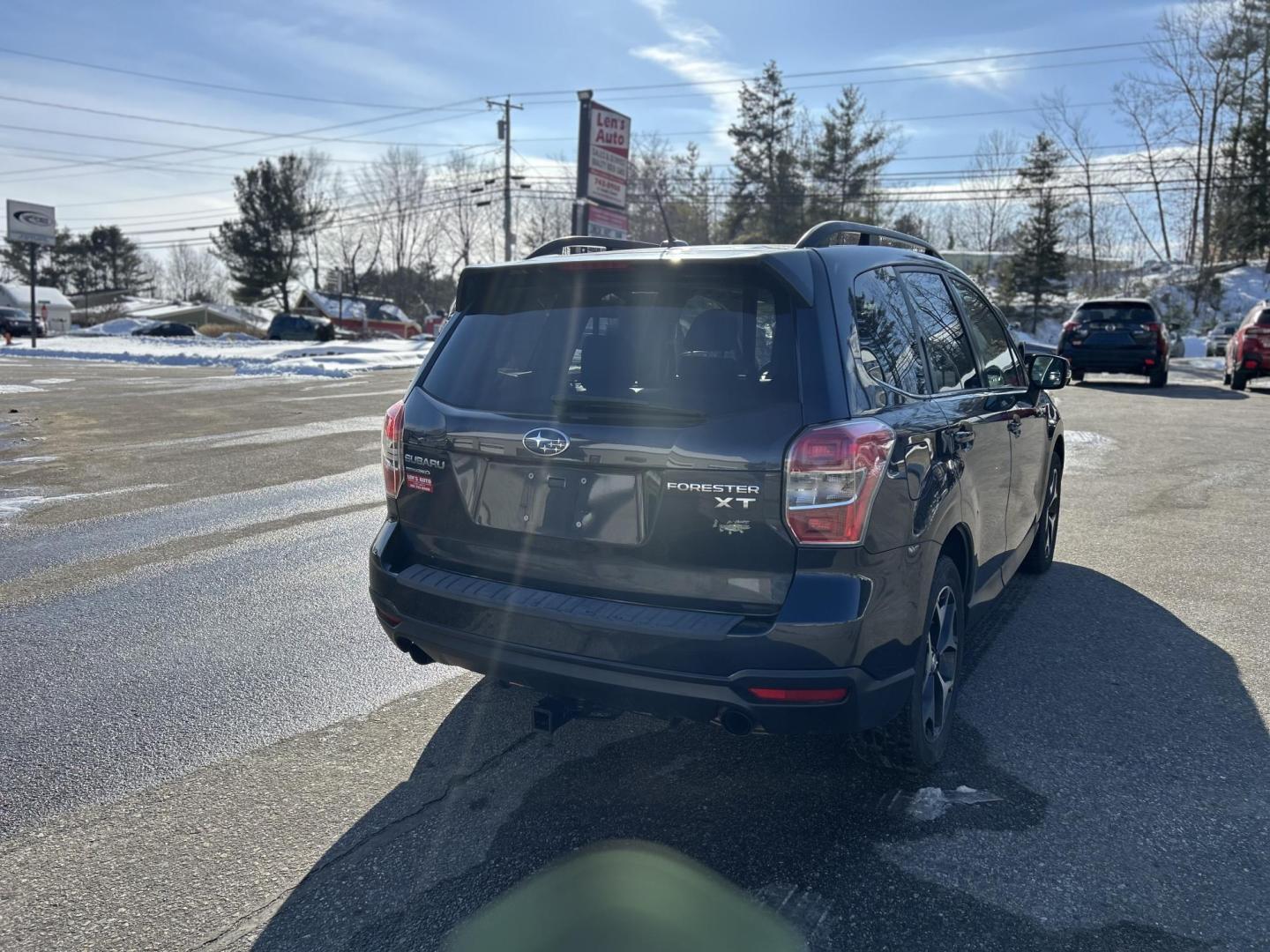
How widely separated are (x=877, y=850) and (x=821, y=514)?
1051 millimetres

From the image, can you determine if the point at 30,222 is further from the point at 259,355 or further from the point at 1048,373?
the point at 1048,373

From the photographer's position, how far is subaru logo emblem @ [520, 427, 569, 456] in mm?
2961

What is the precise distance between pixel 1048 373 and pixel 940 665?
82.9 inches

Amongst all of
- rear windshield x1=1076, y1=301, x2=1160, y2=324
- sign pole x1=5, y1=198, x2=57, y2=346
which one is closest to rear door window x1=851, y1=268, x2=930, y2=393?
rear windshield x1=1076, y1=301, x2=1160, y2=324

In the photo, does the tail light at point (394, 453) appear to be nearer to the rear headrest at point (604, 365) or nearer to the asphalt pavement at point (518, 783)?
the rear headrest at point (604, 365)

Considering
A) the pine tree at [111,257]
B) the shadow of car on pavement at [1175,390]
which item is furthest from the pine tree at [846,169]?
the pine tree at [111,257]

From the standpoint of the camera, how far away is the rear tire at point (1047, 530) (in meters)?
5.77

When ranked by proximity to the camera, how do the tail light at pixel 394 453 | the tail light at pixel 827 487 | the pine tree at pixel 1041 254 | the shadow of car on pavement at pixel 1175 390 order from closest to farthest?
1. the tail light at pixel 827 487
2. the tail light at pixel 394 453
3. the shadow of car on pavement at pixel 1175 390
4. the pine tree at pixel 1041 254

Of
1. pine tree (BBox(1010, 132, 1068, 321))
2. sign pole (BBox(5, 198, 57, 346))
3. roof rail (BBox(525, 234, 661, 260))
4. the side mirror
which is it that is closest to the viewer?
roof rail (BBox(525, 234, 661, 260))

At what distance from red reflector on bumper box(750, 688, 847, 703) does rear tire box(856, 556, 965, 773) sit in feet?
1.38

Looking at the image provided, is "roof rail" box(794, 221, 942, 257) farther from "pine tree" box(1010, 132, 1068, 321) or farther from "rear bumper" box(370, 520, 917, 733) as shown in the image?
"pine tree" box(1010, 132, 1068, 321)

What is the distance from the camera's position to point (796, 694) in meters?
2.72

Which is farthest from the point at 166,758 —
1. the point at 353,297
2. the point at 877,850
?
the point at 353,297

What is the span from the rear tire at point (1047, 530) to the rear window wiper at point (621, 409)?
354cm
